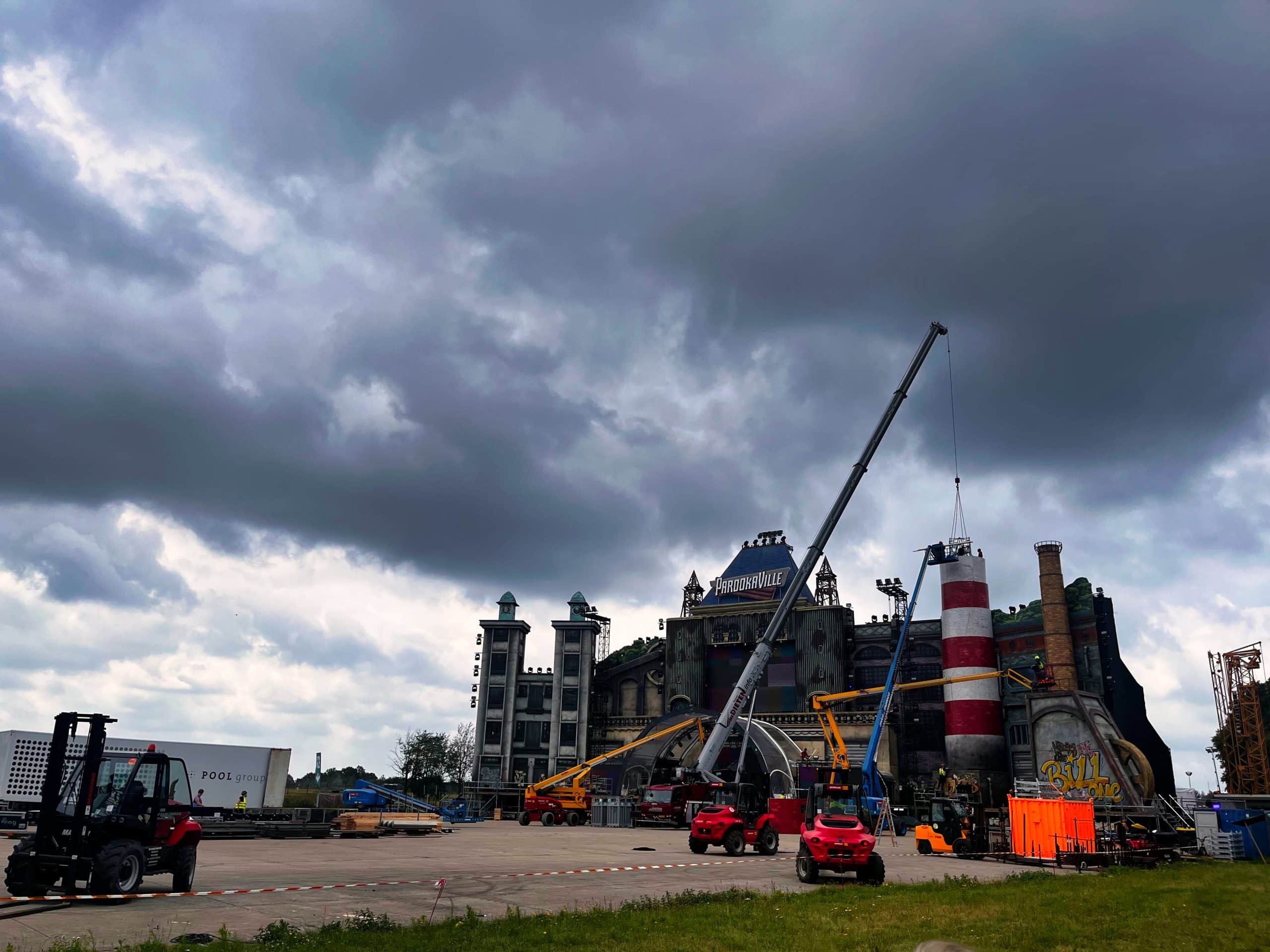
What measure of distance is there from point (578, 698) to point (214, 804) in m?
41.2

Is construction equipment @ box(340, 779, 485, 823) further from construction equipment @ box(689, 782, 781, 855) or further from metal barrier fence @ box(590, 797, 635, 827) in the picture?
construction equipment @ box(689, 782, 781, 855)

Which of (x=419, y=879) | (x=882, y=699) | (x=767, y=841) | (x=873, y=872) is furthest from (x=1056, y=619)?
(x=419, y=879)

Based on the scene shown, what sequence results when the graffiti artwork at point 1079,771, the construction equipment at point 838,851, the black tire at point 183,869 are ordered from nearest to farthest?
1. the black tire at point 183,869
2. the construction equipment at point 838,851
3. the graffiti artwork at point 1079,771

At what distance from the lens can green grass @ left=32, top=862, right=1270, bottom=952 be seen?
1284 cm

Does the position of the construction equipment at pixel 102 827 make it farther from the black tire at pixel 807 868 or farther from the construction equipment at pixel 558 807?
the construction equipment at pixel 558 807

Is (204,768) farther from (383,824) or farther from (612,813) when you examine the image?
(612,813)

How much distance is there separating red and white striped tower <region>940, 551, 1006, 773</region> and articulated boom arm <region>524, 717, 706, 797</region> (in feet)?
65.7

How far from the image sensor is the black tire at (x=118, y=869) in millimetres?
16938

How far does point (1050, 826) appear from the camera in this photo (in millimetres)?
31922

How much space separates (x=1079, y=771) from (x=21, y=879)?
215ft

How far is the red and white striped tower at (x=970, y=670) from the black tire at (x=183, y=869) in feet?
211

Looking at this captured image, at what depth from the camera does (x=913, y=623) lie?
82.1m

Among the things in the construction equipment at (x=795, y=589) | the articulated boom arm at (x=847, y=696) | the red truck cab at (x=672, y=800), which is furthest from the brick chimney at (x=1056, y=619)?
the red truck cab at (x=672, y=800)

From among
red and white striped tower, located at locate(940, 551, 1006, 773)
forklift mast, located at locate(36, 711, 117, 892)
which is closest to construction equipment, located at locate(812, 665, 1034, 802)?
red and white striped tower, located at locate(940, 551, 1006, 773)
